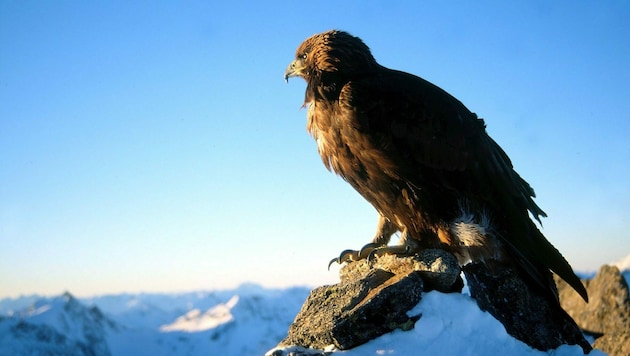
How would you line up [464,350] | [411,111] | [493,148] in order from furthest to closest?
[493,148] < [411,111] < [464,350]

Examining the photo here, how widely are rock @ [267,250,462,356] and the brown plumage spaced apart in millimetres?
386

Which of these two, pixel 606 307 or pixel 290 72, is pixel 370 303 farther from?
pixel 606 307

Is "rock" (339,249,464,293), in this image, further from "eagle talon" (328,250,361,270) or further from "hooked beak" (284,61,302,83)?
"hooked beak" (284,61,302,83)

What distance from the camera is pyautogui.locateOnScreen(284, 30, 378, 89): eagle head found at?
21.4ft

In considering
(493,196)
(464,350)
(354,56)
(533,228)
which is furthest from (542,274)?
(354,56)

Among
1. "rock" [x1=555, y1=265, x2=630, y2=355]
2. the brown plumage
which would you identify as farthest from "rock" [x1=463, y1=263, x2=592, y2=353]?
"rock" [x1=555, y1=265, x2=630, y2=355]

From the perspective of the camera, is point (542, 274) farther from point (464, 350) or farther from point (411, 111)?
point (411, 111)

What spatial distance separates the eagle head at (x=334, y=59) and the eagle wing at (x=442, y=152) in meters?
0.19

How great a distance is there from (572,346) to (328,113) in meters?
3.81

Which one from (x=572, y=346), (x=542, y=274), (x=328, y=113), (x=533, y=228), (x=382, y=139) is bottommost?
(x=572, y=346)

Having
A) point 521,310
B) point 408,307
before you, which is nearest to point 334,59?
point 408,307

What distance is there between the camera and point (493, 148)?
6.82m

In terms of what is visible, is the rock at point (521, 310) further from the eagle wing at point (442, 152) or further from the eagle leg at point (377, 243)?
the eagle leg at point (377, 243)

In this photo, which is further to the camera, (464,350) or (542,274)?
(542,274)
